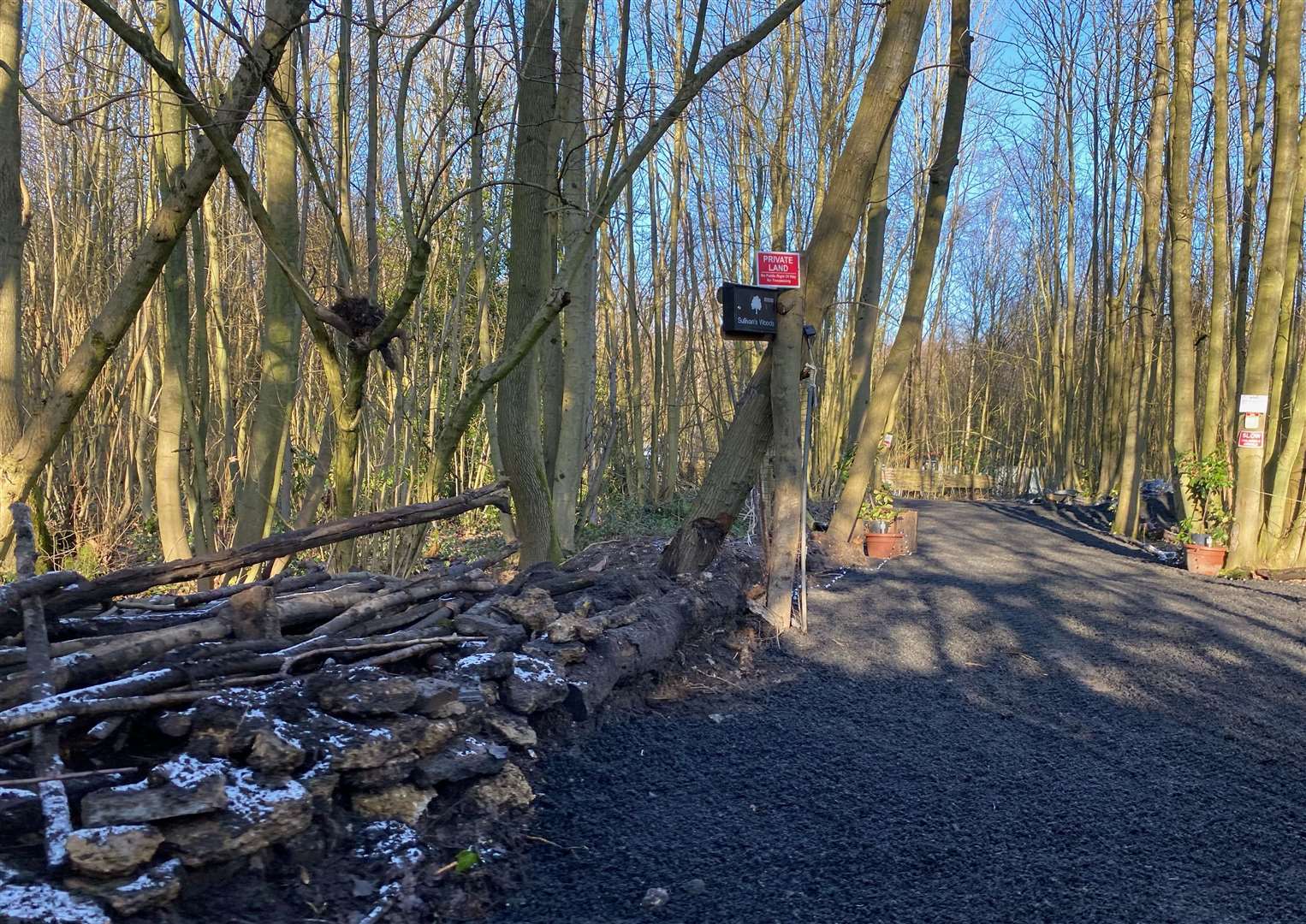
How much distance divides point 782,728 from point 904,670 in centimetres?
176

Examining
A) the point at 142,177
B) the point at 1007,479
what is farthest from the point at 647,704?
the point at 1007,479

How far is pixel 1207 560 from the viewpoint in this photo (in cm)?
1144

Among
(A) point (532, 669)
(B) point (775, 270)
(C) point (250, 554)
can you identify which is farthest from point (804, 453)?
(C) point (250, 554)

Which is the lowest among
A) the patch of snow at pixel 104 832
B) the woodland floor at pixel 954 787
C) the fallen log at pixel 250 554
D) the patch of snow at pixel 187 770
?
the woodland floor at pixel 954 787

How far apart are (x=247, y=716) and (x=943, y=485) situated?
34.5m

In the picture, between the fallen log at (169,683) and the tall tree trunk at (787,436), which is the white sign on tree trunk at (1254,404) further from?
the fallen log at (169,683)

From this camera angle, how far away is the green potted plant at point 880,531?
12.6 meters

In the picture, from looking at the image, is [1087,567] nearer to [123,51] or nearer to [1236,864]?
[1236,864]

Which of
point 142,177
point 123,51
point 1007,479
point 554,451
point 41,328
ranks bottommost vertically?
point 1007,479

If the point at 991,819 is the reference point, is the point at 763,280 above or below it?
above

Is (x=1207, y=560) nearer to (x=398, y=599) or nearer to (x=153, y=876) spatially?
(x=398, y=599)

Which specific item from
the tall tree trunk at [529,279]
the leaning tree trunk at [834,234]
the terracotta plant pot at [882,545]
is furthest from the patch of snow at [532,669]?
the terracotta plant pot at [882,545]

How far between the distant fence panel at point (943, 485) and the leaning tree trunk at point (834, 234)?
27.7m

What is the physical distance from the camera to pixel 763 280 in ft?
22.1
